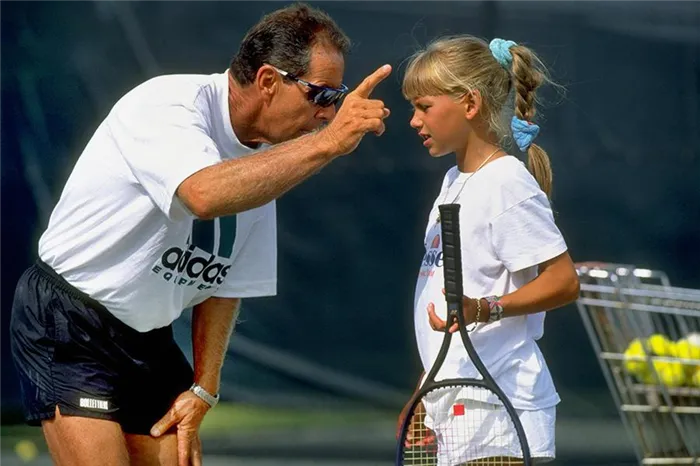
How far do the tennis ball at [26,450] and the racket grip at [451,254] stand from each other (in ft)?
10.1

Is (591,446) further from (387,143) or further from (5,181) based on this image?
(5,181)

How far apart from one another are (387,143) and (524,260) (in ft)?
8.23

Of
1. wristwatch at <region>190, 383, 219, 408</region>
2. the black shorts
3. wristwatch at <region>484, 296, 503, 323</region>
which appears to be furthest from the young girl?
the black shorts

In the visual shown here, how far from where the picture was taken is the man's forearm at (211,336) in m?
3.52

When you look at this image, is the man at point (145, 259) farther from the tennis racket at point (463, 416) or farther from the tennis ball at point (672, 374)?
the tennis ball at point (672, 374)

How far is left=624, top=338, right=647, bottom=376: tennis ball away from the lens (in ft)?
12.4

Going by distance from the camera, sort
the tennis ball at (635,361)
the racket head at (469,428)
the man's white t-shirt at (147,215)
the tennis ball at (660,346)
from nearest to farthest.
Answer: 1. the man's white t-shirt at (147,215)
2. the racket head at (469,428)
3. the tennis ball at (635,361)
4. the tennis ball at (660,346)

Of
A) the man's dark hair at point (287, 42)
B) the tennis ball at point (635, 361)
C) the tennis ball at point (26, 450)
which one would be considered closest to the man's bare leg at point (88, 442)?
the man's dark hair at point (287, 42)

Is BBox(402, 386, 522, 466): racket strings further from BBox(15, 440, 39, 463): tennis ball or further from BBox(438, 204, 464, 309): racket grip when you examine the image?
BBox(15, 440, 39, 463): tennis ball

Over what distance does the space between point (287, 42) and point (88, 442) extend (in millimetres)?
1032

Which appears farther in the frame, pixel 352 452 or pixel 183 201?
pixel 352 452

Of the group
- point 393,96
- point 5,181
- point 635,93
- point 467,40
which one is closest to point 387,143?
point 393,96

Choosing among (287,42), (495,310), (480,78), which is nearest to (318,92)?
Answer: (287,42)

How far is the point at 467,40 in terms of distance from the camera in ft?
11.7
